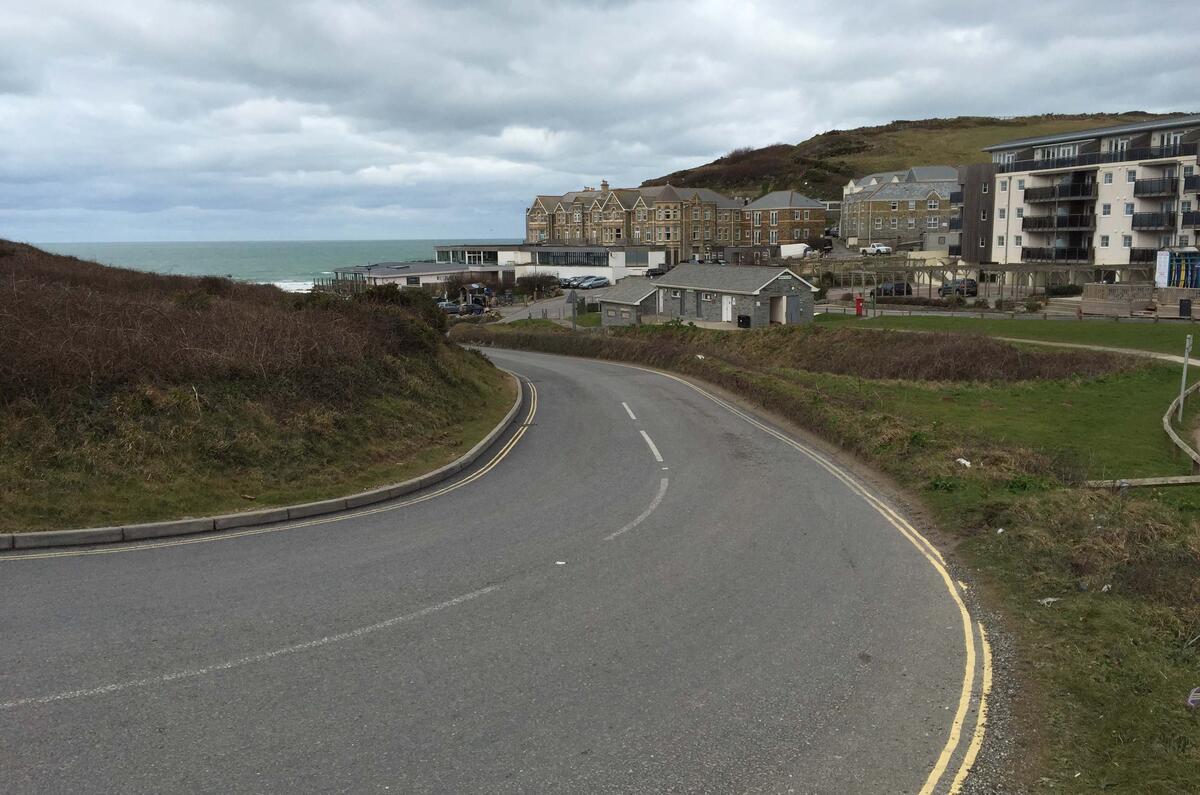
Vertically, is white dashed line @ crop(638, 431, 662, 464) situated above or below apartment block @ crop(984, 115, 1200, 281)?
below

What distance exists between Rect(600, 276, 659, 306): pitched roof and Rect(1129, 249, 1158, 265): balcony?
38.8 m

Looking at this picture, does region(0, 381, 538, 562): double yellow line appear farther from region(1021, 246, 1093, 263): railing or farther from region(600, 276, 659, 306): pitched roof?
region(1021, 246, 1093, 263): railing

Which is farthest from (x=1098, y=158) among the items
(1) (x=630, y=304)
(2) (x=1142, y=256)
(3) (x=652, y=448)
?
(3) (x=652, y=448)

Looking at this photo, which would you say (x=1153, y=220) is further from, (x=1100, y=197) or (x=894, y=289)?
(x=894, y=289)

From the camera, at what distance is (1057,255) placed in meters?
72.5

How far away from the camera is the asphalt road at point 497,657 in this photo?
656 centimetres

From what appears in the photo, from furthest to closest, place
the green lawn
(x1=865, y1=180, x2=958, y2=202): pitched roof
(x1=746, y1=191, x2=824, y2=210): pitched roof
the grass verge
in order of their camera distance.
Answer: (x1=746, y1=191, x2=824, y2=210): pitched roof, (x1=865, y1=180, x2=958, y2=202): pitched roof, the green lawn, the grass verge

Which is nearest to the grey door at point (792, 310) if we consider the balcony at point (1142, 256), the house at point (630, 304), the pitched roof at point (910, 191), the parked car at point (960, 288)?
the house at point (630, 304)

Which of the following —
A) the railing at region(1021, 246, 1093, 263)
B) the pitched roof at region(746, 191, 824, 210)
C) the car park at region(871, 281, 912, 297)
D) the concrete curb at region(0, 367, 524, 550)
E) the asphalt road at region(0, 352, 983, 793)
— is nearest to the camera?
the asphalt road at region(0, 352, 983, 793)

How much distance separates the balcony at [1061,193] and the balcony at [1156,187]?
404 centimetres

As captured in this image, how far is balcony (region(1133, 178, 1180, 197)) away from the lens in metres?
62.9

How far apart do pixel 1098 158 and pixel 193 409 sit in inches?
2947

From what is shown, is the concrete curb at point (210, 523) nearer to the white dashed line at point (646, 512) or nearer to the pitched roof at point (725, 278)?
the white dashed line at point (646, 512)

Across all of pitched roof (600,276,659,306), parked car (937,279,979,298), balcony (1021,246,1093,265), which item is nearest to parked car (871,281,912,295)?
parked car (937,279,979,298)
